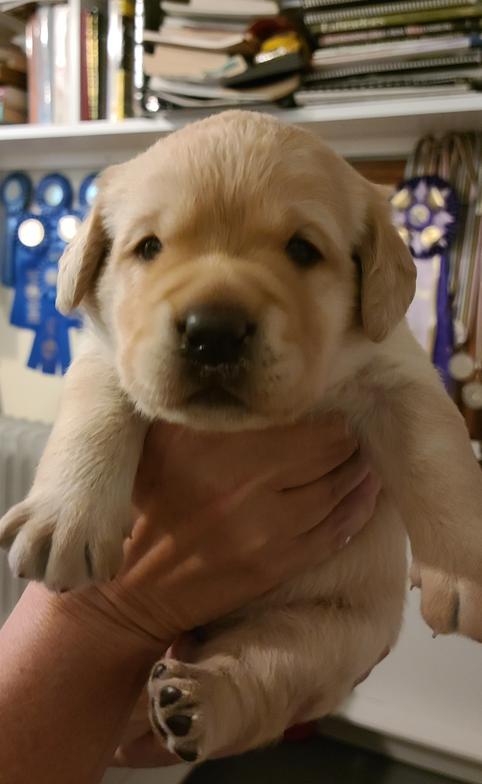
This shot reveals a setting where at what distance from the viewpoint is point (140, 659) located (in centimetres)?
100

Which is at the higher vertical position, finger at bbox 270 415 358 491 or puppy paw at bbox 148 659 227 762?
finger at bbox 270 415 358 491

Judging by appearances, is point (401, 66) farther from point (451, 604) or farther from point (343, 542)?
point (451, 604)

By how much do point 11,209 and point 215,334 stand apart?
2.40 metres

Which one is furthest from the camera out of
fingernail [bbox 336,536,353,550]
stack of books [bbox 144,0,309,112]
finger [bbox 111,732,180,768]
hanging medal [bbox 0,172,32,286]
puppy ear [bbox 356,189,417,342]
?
hanging medal [bbox 0,172,32,286]

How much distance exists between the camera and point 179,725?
83cm

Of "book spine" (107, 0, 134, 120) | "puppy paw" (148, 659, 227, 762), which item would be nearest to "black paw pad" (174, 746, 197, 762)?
"puppy paw" (148, 659, 227, 762)

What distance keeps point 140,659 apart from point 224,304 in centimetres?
55

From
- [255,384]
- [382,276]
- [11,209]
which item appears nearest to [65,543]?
[255,384]

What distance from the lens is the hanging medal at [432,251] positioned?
6.43ft

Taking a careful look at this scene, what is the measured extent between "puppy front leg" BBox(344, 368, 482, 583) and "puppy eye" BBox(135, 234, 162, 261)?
385mm

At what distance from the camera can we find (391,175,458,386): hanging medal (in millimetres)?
1960

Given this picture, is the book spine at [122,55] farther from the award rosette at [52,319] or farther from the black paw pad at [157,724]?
the black paw pad at [157,724]

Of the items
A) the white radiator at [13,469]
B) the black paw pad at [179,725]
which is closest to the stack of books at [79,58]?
the white radiator at [13,469]

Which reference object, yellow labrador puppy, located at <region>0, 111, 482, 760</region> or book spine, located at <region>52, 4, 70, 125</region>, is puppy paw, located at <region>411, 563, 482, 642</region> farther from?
book spine, located at <region>52, 4, 70, 125</region>
